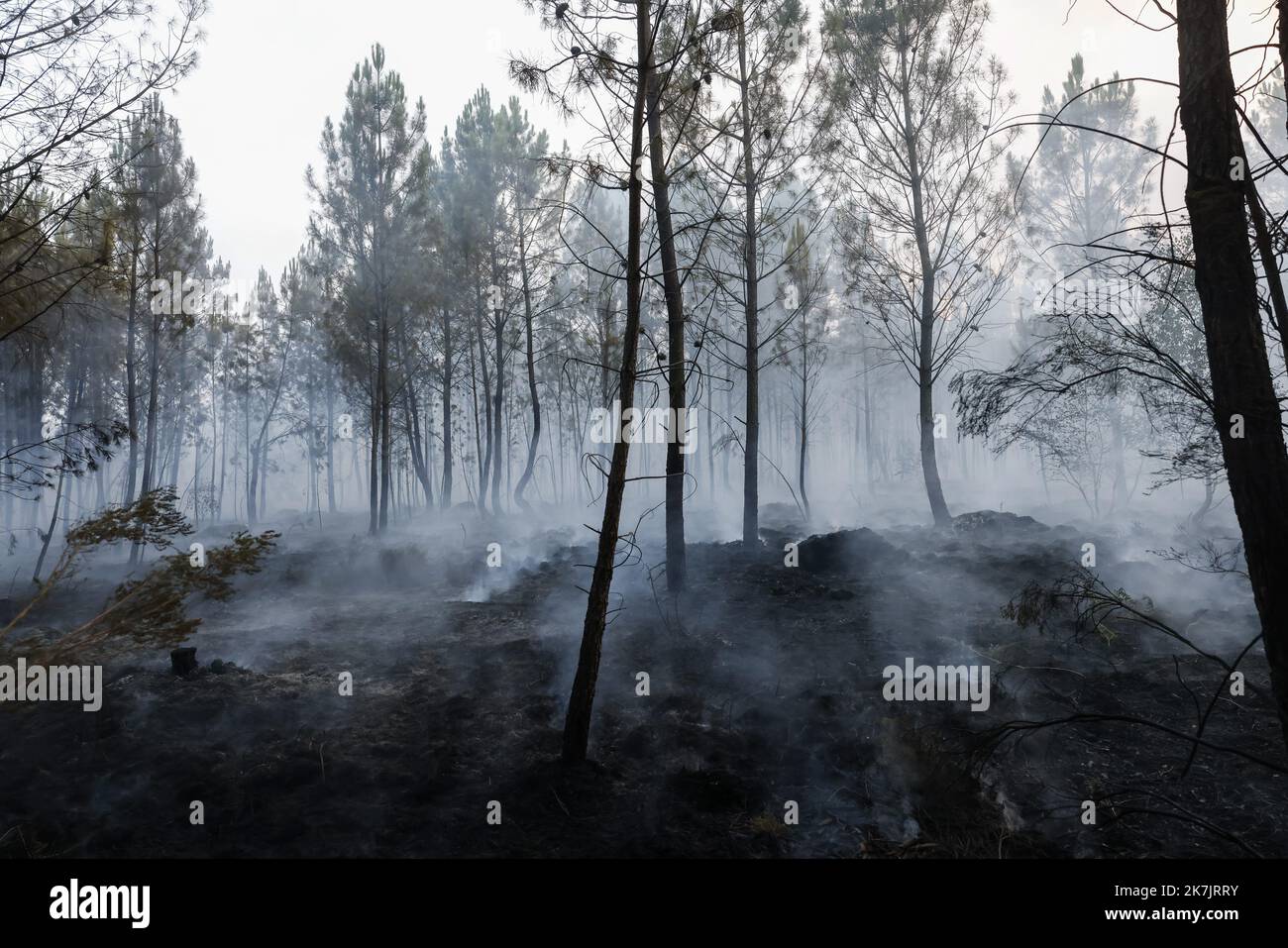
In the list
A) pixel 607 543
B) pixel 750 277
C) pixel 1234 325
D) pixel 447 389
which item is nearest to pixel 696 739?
pixel 607 543

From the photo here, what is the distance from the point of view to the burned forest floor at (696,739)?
5.01 metres

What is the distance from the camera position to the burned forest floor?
197 inches

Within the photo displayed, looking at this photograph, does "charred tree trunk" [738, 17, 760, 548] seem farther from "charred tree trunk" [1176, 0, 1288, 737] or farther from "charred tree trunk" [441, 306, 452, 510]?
"charred tree trunk" [441, 306, 452, 510]

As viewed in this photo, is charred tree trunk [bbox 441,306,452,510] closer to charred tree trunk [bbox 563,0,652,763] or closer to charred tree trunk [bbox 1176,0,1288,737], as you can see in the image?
charred tree trunk [bbox 563,0,652,763]

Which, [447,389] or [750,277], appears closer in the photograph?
[750,277]

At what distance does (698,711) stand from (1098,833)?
12.1 ft

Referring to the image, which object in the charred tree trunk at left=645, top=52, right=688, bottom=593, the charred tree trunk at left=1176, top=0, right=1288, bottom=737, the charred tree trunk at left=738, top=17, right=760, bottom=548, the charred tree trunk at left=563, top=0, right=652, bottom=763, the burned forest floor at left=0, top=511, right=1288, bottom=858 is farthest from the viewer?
the charred tree trunk at left=738, top=17, right=760, bottom=548

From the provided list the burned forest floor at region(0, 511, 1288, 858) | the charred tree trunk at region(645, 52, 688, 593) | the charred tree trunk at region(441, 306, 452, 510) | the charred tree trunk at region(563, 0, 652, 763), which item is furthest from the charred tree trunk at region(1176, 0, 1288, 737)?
the charred tree trunk at region(441, 306, 452, 510)

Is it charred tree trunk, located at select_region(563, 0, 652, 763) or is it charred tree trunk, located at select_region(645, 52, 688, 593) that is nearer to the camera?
charred tree trunk, located at select_region(563, 0, 652, 763)

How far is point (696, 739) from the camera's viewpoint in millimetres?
6582

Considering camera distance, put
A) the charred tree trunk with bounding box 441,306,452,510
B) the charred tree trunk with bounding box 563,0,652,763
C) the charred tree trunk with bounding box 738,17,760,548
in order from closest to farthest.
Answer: the charred tree trunk with bounding box 563,0,652,763 → the charred tree trunk with bounding box 738,17,760,548 → the charred tree trunk with bounding box 441,306,452,510

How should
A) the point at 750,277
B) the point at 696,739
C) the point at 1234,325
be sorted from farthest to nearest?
1. the point at 750,277
2. the point at 696,739
3. the point at 1234,325

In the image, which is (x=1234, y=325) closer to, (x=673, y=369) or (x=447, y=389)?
(x=673, y=369)

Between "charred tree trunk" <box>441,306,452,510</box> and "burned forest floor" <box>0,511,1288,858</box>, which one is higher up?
"charred tree trunk" <box>441,306,452,510</box>
